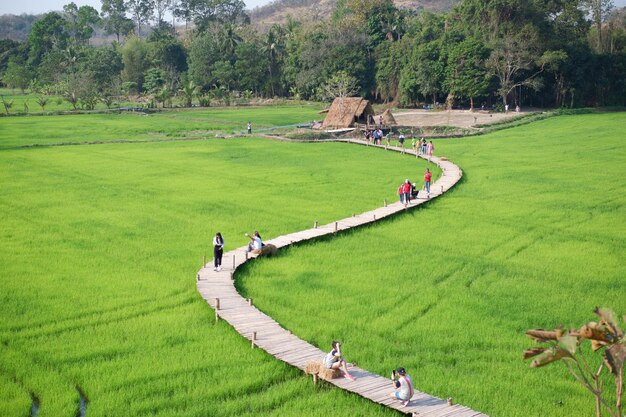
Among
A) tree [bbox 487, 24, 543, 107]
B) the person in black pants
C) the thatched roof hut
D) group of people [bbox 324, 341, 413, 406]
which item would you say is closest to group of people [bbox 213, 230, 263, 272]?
the person in black pants

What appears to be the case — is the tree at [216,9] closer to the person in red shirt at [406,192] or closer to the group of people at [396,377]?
the person in red shirt at [406,192]

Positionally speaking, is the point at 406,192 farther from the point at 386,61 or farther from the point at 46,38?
the point at 46,38

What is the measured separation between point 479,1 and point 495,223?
60.5 meters

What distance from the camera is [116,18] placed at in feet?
534

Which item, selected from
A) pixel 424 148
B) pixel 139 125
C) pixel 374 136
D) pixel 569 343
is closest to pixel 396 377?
pixel 569 343

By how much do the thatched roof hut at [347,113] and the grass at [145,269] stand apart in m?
15.5

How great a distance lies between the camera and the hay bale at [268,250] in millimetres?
20606

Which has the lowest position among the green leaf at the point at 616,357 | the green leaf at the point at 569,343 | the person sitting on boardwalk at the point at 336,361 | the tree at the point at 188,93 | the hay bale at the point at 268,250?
the person sitting on boardwalk at the point at 336,361

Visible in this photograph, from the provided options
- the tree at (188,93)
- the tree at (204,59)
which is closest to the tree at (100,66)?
the tree at (204,59)

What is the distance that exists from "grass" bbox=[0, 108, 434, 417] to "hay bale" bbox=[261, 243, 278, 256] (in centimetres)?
173

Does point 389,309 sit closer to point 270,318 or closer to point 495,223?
point 270,318

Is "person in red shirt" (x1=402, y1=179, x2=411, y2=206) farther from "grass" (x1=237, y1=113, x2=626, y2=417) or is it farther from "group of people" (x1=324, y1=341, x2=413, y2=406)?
"group of people" (x1=324, y1=341, x2=413, y2=406)

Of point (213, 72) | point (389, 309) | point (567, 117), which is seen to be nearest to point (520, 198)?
point (389, 309)

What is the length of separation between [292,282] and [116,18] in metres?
160
